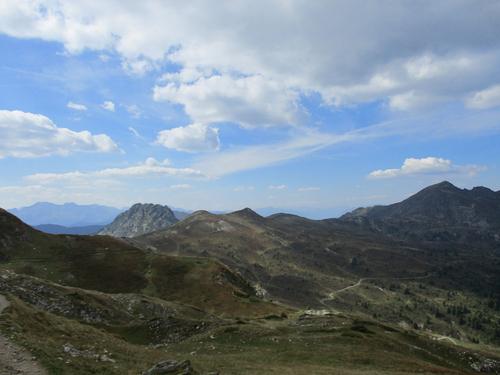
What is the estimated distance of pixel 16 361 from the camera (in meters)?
25.6

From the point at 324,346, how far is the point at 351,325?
13.3 meters

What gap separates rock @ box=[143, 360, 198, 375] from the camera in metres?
28.7

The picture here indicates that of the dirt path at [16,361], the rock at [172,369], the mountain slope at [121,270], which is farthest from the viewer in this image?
the mountain slope at [121,270]

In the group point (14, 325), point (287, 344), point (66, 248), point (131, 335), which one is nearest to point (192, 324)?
point (131, 335)

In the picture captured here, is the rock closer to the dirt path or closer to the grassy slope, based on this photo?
the grassy slope

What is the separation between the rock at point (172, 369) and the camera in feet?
94.3

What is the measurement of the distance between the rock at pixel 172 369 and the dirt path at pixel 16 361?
7.11 meters

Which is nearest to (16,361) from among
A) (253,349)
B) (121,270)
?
(253,349)

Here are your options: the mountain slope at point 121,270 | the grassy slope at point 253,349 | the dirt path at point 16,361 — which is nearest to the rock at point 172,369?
the grassy slope at point 253,349

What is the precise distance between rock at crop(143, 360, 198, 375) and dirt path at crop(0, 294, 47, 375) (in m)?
7.11

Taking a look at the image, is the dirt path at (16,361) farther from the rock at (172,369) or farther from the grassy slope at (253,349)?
the rock at (172,369)

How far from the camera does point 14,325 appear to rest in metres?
32.4

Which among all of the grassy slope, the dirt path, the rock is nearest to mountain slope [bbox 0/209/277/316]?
the grassy slope

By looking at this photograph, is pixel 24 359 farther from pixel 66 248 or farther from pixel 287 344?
pixel 66 248
